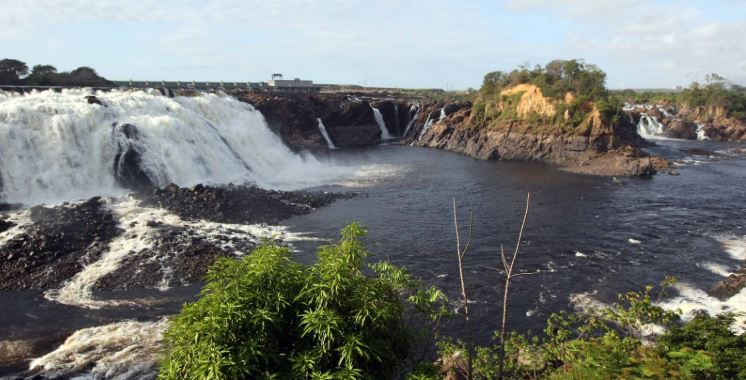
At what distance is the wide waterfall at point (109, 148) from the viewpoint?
3238 cm

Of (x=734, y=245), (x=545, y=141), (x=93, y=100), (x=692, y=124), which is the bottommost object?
(x=734, y=245)

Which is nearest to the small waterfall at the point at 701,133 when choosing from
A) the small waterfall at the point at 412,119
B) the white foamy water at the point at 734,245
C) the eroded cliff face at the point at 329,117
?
the small waterfall at the point at 412,119

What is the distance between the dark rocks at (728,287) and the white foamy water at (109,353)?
21107mm

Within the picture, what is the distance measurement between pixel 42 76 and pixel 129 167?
29.5 m

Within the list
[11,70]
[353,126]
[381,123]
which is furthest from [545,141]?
[11,70]

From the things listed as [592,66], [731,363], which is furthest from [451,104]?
[731,363]

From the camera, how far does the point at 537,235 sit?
28219 millimetres

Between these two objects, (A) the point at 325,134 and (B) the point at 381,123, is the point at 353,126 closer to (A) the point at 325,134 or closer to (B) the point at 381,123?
(A) the point at 325,134

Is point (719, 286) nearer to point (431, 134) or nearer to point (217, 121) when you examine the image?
point (217, 121)

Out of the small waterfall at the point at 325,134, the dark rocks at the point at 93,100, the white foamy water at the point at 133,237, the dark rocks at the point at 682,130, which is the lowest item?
the white foamy water at the point at 133,237

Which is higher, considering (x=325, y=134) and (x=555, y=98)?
(x=555, y=98)

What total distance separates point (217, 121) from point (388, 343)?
45339 millimetres

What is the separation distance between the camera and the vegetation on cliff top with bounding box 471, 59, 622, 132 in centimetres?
5400

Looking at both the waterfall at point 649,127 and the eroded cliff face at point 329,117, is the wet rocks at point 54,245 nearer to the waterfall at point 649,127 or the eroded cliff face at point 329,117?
the eroded cliff face at point 329,117
